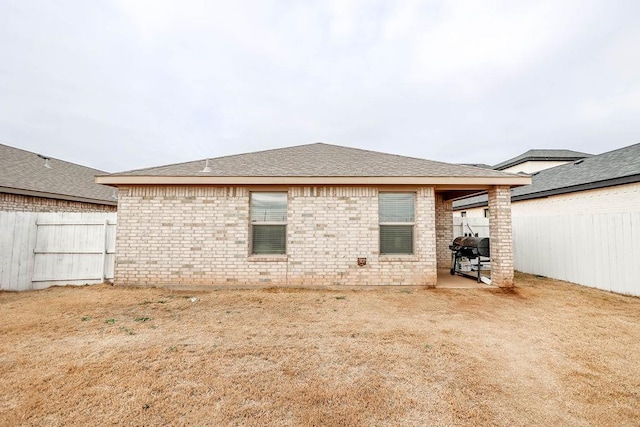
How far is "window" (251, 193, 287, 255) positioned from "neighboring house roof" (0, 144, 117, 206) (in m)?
8.57

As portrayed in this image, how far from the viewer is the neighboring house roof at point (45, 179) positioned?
931cm

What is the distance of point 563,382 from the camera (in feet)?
9.10

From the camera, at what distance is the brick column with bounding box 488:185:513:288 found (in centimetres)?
692

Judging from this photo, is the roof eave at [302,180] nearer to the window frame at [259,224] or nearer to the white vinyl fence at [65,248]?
the window frame at [259,224]

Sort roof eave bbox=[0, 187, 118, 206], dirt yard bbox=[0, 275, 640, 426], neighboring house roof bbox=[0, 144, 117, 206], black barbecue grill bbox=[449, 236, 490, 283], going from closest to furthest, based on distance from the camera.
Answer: dirt yard bbox=[0, 275, 640, 426]
black barbecue grill bbox=[449, 236, 490, 283]
roof eave bbox=[0, 187, 118, 206]
neighboring house roof bbox=[0, 144, 117, 206]

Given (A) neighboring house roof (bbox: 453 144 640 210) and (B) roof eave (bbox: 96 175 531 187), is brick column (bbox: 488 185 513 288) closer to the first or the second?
(B) roof eave (bbox: 96 175 531 187)

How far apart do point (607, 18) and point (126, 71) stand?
2880cm

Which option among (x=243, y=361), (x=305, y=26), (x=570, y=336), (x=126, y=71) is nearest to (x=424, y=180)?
(x=570, y=336)

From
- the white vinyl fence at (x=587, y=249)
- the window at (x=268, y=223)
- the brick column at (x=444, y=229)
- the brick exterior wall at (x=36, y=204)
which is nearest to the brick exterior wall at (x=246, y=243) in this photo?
the window at (x=268, y=223)

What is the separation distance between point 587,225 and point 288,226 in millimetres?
8080

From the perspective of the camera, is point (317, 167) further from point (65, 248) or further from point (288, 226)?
point (65, 248)

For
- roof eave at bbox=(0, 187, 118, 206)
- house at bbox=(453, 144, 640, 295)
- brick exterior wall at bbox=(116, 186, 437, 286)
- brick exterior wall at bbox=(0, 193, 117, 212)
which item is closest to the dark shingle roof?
brick exterior wall at bbox=(116, 186, 437, 286)

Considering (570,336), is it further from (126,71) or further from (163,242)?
(126,71)

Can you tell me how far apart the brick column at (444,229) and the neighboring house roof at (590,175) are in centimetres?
376
